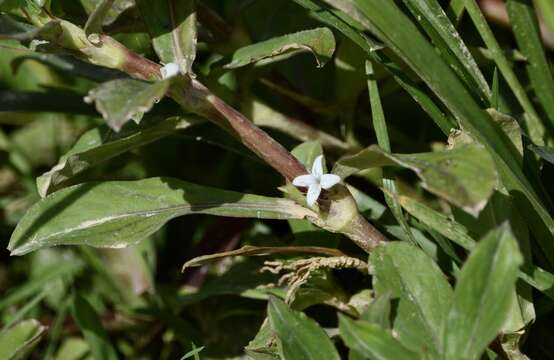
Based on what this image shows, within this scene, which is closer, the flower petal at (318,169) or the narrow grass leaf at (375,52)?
the flower petal at (318,169)

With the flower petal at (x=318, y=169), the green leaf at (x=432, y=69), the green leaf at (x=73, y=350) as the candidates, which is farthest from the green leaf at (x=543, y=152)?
the green leaf at (x=73, y=350)

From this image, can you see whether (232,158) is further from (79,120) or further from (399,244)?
(399,244)

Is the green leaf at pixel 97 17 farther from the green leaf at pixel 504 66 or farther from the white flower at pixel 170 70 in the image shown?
the green leaf at pixel 504 66

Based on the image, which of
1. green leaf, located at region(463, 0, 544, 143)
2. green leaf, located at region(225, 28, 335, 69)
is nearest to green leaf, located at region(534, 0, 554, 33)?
green leaf, located at region(463, 0, 544, 143)

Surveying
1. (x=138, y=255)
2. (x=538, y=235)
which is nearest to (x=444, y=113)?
(x=538, y=235)

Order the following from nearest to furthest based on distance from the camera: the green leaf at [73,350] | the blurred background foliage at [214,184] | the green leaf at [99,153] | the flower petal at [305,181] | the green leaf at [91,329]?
the flower petal at [305,181]
the green leaf at [99,153]
the blurred background foliage at [214,184]
the green leaf at [91,329]
the green leaf at [73,350]

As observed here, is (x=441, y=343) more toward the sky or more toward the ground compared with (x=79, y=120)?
more toward the sky

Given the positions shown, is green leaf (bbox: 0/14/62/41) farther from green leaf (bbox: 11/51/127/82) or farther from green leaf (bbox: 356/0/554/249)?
green leaf (bbox: 356/0/554/249)
